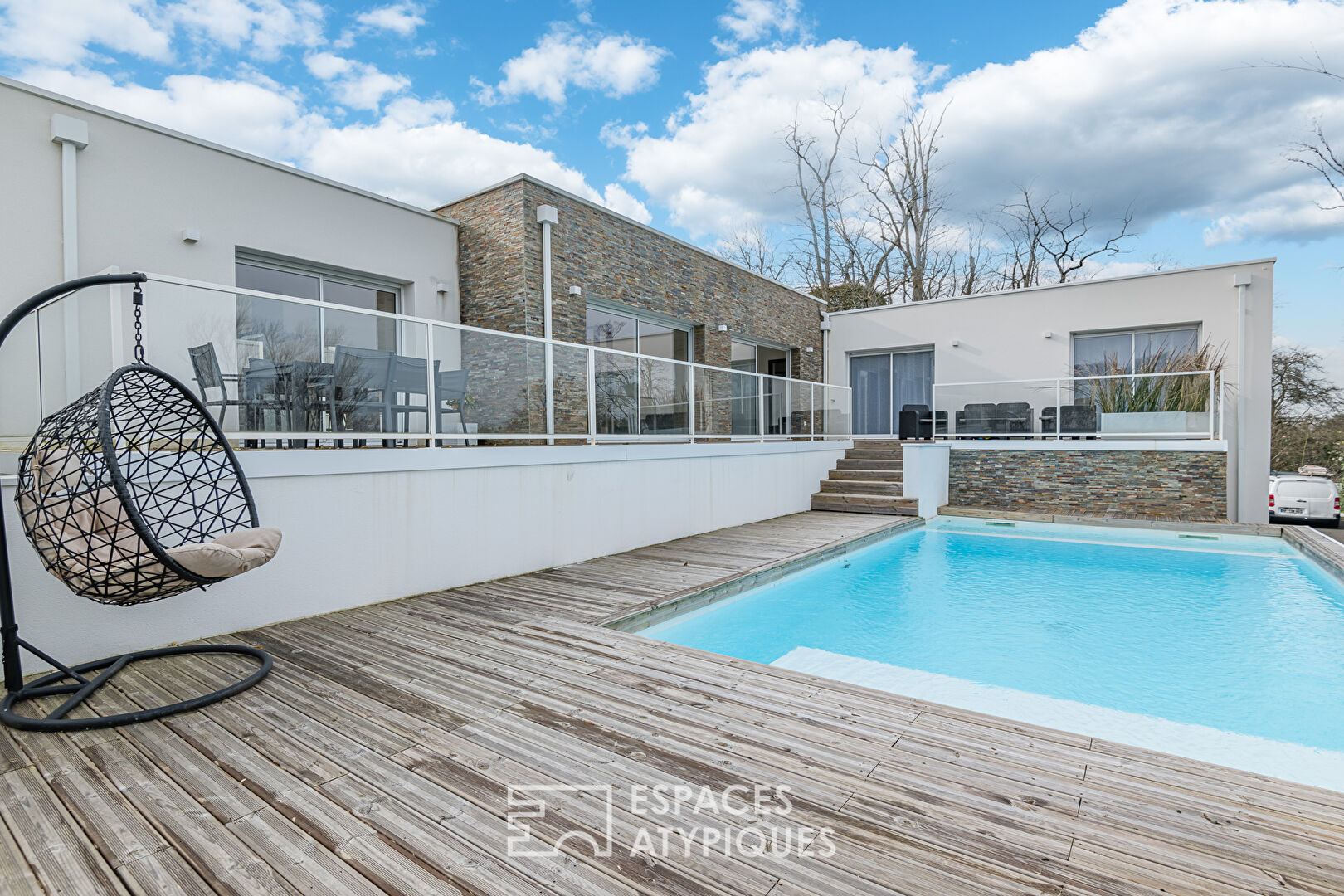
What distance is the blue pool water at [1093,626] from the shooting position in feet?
12.8

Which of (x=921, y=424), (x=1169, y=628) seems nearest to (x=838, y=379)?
(x=921, y=424)

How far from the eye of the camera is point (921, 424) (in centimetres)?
1162

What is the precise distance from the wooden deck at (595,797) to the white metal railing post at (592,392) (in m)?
3.24

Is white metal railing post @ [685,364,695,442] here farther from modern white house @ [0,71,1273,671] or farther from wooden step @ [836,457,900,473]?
Result: wooden step @ [836,457,900,473]

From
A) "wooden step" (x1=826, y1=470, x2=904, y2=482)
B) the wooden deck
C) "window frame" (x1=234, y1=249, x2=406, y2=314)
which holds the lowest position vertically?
the wooden deck

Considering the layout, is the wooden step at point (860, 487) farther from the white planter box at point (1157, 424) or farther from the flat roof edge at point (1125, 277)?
the flat roof edge at point (1125, 277)

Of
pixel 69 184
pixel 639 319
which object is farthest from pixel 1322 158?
pixel 69 184

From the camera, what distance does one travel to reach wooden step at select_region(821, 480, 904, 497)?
33.8 ft

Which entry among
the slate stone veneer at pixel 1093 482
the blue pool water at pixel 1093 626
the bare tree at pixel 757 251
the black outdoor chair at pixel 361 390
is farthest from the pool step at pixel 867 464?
the bare tree at pixel 757 251

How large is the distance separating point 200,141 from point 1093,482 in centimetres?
1249

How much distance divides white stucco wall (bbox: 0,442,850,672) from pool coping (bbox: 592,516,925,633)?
1.54m

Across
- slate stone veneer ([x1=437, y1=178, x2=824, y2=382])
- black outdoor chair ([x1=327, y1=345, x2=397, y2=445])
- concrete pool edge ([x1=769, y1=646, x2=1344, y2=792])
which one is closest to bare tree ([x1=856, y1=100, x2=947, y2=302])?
slate stone veneer ([x1=437, y1=178, x2=824, y2=382])

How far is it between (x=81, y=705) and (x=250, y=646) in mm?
718

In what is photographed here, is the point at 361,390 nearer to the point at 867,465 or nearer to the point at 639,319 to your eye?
the point at 639,319
